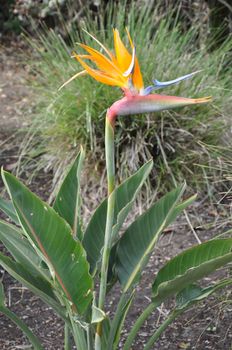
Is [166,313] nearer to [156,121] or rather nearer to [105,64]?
[156,121]

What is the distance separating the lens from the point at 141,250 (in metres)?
2.62

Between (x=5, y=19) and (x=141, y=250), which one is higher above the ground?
(x=5, y=19)

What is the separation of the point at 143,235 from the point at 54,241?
0.45 metres

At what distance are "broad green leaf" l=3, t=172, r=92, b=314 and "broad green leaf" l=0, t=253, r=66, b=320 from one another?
0.14m

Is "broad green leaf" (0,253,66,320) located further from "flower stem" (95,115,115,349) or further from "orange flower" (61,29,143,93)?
"orange flower" (61,29,143,93)

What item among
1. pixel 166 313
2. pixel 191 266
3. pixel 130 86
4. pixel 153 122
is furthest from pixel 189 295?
pixel 153 122

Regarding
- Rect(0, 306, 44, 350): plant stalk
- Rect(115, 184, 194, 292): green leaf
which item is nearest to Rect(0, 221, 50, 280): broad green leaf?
Rect(0, 306, 44, 350): plant stalk

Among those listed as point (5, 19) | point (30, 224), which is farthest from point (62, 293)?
point (5, 19)

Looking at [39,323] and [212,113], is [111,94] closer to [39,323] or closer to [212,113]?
[212,113]

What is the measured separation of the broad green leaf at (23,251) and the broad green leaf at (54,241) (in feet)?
0.56


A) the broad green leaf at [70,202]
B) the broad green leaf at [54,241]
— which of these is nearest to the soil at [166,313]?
the broad green leaf at [70,202]

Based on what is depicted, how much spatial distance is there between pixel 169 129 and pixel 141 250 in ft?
6.60

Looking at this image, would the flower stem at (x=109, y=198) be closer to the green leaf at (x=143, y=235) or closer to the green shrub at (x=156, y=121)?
the green leaf at (x=143, y=235)

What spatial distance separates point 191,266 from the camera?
2484mm
